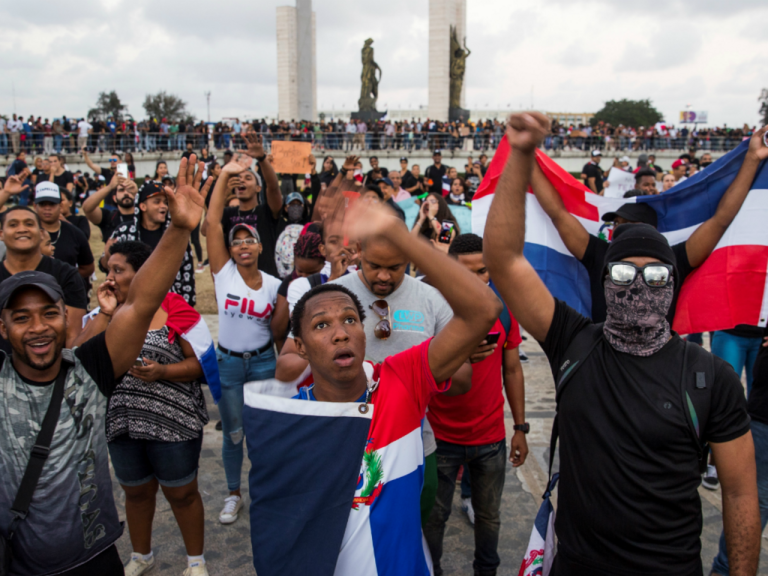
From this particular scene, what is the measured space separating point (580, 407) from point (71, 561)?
2.04 metres

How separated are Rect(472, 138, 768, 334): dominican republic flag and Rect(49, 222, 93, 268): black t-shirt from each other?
12.6ft

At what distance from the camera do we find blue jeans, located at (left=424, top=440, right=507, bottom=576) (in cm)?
320

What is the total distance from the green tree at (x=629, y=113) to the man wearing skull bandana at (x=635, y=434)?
85.9m

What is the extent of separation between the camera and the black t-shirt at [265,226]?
19.4 feet

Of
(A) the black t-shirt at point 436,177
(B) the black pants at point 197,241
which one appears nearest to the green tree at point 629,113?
(A) the black t-shirt at point 436,177

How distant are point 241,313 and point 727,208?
10.6 feet

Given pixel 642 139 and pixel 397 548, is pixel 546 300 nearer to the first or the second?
→ pixel 397 548

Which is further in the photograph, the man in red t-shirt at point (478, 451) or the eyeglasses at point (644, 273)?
the man in red t-shirt at point (478, 451)

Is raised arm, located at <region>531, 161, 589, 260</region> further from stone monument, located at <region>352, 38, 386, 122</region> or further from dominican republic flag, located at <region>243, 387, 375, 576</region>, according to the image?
stone monument, located at <region>352, 38, 386, 122</region>

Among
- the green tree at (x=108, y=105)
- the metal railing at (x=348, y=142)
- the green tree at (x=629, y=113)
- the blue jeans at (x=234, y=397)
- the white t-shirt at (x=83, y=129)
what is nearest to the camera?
the blue jeans at (x=234, y=397)

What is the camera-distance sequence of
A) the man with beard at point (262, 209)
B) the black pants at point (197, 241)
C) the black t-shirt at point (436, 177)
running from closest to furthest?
1. the man with beard at point (262, 209)
2. the black pants at point (197, 241)
3. the black t-shirt at point (436, 177)

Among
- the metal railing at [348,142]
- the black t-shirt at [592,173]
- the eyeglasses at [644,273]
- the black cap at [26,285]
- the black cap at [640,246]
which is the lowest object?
the black cap at [26,285]

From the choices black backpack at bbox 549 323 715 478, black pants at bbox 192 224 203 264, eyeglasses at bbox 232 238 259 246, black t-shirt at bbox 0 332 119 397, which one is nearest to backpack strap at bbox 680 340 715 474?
black backpack at bbox 549 323 715 478

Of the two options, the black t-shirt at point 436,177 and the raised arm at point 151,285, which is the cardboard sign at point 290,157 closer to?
the black t-shirt at point 436,177
